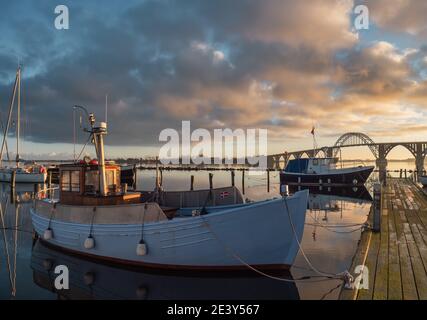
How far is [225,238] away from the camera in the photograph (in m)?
9.91

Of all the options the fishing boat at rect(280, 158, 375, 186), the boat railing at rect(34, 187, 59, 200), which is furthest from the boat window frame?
the fishing boat at rect(280, 158, 375, 186)

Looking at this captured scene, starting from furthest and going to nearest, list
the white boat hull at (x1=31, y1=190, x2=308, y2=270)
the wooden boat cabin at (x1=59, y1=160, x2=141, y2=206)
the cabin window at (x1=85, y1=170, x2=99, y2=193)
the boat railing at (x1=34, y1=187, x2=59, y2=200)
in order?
the boat railing at (x1=34, y1=187, x2=59, y2=200), the cabin window at (x1=85, y1=170, x2=99, y2=193), the wooden boat cabin at (x1=59, y1=160, x2=141, y2=206), the white boat hull at (x1=31, y1=190, x2=308, y2=270)

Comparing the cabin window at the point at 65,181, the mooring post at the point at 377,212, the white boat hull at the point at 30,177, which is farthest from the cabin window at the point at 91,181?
the white boat hull at the point at 30,177

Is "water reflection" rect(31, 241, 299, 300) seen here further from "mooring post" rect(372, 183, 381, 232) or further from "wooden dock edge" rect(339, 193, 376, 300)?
"mooring post" rect(372, 183, 381, 232)

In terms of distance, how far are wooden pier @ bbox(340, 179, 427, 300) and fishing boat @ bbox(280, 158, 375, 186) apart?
2934cm

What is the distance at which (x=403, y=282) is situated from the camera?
7664 millimetres

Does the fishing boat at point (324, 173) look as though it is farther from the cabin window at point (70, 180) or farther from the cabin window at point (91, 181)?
the cabin window at point (70, 180)

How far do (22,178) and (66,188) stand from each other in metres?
43.8

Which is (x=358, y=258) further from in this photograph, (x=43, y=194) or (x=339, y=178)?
(x=339, y=178)

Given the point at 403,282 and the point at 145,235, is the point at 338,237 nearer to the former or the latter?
the point at 403,282

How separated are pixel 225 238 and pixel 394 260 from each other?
514 centimetres

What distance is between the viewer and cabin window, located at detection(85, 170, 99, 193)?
1316cm

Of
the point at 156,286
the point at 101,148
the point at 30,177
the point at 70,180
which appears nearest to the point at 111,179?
the point at 101,148
